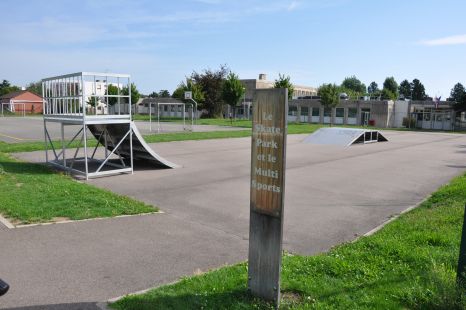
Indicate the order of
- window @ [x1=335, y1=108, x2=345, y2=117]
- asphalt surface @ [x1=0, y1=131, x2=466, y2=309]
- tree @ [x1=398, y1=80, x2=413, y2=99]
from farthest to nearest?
1. tree @ [x1=398, y1=80, x2=413, y2=99]
2. window @ [x1=335, y1=108, x2=345, y2=117]
3. asphalt surface @ [x1=0, y1=131, x2=466, y2=309]

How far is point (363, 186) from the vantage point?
34.8ft

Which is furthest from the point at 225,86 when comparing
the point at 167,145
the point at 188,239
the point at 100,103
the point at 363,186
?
the point at 188,239

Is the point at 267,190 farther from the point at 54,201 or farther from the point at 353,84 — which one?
the point at 353,84

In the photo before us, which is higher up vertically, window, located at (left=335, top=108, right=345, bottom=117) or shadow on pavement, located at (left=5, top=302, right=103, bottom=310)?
window, located at (left=335, top=108, right=345, bottom=117)

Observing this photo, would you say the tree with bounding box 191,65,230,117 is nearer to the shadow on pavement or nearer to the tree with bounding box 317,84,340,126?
the tree with bounding box 317,84,340,126

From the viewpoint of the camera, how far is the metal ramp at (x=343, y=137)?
→ 22419 millimetres

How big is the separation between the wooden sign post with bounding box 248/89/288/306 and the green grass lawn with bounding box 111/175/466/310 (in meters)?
0.24

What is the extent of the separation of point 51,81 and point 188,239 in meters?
8.70

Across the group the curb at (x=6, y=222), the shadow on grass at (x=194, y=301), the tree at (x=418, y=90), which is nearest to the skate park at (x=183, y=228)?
the curb at (x=6, y=222)

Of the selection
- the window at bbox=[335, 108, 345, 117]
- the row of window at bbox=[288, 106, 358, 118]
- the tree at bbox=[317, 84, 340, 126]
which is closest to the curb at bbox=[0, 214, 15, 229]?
the tree at bbox=[317, 84, 340, 126]

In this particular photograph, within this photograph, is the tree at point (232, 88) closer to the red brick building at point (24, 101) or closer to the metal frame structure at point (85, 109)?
the metal frame structure at point (85, 109)

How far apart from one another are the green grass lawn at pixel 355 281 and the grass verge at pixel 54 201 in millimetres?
3391

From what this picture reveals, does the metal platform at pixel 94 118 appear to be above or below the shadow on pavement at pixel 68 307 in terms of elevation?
above

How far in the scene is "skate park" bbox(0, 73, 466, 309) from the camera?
4.45m
